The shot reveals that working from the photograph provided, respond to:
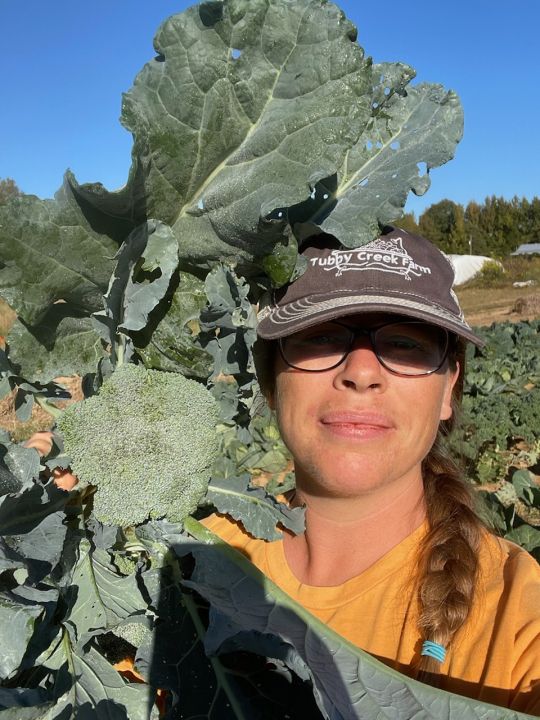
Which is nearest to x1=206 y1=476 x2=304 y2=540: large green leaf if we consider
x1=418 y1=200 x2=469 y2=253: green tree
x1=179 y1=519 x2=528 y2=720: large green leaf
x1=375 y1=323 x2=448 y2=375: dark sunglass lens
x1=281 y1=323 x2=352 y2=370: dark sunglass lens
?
x1=179 y1=519 x2=528 y2=720: large green leaf

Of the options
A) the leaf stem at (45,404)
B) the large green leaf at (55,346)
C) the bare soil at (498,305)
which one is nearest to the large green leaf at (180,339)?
the large green leaf at (55,346)

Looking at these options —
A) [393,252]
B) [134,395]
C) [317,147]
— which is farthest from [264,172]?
[134,395]

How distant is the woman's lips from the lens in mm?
1637

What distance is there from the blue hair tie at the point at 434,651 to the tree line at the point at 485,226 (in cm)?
6016

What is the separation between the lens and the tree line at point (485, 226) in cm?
5923

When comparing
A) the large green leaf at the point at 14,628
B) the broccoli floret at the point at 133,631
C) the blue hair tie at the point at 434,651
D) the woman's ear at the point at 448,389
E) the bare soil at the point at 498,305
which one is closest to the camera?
the large green leaf at the point at 14,628

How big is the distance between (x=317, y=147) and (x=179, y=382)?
1.85 ft

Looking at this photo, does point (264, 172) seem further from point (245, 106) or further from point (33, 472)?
point (33, 472)

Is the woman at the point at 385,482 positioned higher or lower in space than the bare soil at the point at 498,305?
lower

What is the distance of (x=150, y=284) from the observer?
4.28 feet

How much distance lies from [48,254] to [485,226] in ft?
215

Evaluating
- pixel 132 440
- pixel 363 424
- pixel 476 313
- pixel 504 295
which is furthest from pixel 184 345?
pixel 504 295

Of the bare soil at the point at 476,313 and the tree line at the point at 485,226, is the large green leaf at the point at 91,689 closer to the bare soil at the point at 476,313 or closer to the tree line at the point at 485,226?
the bare soil at the point at 476,313

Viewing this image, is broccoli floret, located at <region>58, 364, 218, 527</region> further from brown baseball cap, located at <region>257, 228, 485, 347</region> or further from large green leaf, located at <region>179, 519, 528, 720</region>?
brown baseball cap, located at <region>257, 228, 485, 347</region>
